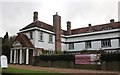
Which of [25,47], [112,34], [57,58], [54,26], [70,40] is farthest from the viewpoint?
[70,40]

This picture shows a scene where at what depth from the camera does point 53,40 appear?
135ft

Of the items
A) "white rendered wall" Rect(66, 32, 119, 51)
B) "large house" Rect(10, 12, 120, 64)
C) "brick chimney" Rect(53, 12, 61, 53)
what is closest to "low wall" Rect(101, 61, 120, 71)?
"large house" Rect(10, 12, 120, 64)

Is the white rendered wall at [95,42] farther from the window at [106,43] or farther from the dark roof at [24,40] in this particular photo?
the dark roof at [24,40]

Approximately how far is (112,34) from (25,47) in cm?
1644

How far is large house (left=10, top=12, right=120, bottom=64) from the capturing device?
123 ft

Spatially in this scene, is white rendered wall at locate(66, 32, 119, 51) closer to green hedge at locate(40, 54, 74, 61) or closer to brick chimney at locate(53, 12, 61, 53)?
brick chimney at locate(53, 12, 61, 53)

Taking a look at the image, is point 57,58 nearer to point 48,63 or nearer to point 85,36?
→ point 48,63

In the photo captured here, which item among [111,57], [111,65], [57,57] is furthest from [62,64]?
[111,57]

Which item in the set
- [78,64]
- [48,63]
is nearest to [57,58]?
[48,63]

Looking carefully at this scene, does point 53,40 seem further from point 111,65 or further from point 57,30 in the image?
point 111,65

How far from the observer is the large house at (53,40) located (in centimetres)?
3750

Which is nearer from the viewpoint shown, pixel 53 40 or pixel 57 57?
pixel 57 57

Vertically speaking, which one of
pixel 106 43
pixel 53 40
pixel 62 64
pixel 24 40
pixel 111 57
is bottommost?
pixel 62 64

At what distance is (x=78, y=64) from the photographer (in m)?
28.9
